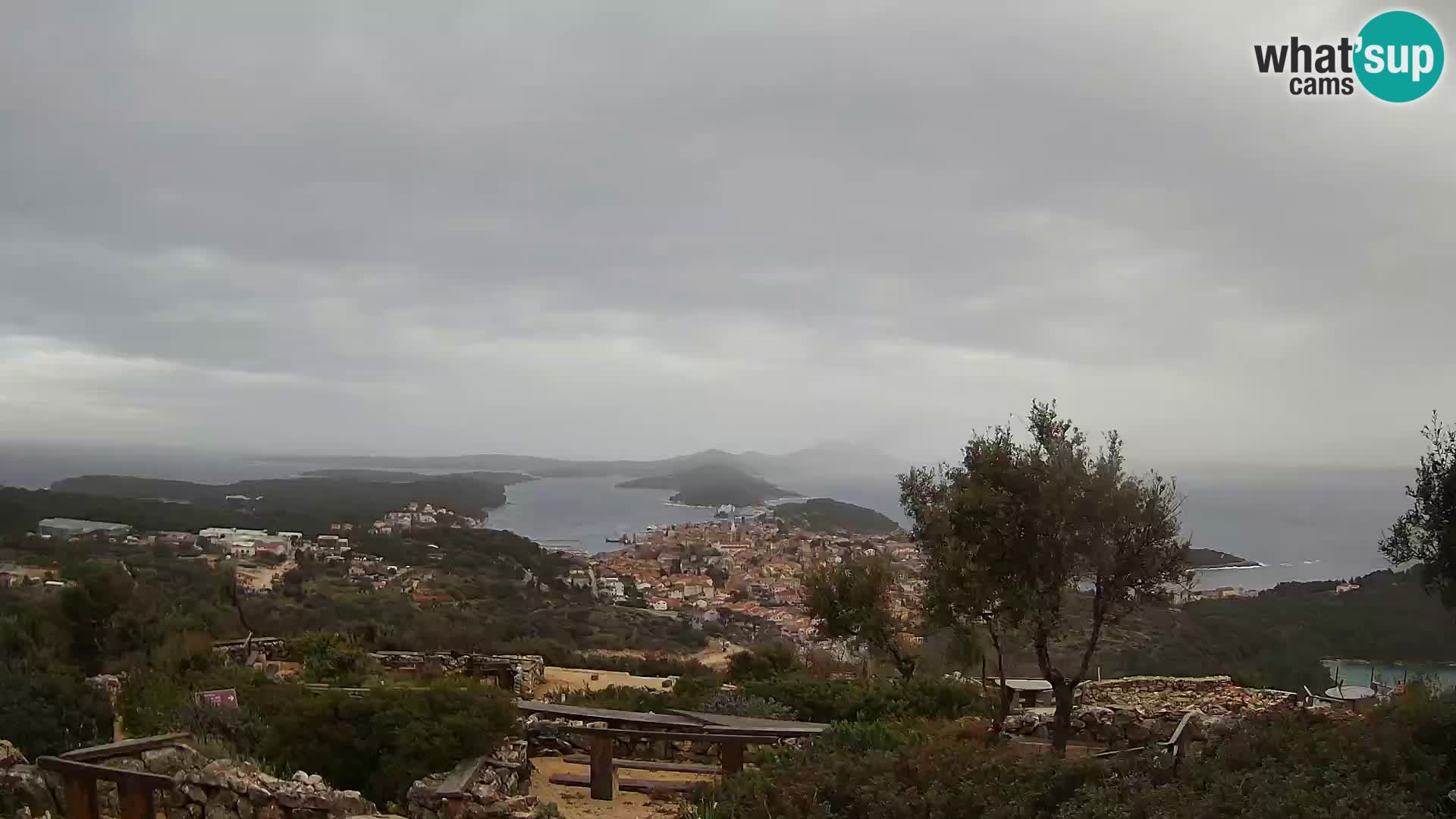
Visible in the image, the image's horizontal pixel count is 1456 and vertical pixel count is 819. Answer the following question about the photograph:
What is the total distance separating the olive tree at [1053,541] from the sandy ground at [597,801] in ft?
11.3

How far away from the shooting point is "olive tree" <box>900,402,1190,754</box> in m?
8.14

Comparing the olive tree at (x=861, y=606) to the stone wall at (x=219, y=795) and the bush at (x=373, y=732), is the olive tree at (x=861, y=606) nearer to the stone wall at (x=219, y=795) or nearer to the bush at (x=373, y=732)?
the bush at (x=373, y=732)

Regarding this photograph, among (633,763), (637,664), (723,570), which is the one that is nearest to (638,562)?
(723,570)

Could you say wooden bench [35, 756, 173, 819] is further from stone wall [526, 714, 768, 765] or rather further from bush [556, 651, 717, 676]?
bush [556, 651, 717, 676]

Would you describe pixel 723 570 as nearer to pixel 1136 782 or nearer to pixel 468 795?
pixel 468 795

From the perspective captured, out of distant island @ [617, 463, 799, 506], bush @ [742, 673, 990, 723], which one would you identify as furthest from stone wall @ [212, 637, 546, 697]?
distant island @ [617, 463, 799, 506]

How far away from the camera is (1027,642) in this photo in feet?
30.3

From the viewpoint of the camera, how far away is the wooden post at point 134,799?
6090mm

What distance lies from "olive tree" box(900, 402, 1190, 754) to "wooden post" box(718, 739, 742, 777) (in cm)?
274

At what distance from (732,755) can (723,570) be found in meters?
Result: 37.5

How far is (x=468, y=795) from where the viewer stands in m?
6.70

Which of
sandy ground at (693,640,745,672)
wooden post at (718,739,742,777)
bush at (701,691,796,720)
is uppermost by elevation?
wooden post at (718,739,742,777)

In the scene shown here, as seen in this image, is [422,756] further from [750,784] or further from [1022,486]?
[1022,486]

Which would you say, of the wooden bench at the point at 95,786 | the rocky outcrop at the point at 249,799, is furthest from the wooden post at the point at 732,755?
the wooden bench at the point at 95,786
